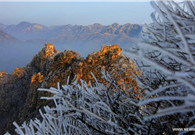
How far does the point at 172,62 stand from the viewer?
866mm

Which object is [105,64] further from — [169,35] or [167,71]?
[167,71]

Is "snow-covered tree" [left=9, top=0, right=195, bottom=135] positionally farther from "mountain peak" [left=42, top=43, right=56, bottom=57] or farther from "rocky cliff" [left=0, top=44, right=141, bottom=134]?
"mountain peak" [left=42, top=43, right=56, bottom=57]

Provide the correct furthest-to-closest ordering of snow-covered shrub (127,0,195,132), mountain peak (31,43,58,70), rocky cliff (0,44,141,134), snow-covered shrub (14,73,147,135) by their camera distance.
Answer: mountain peak (31,43,58,70) → rocky cliff (0,44,141,134) → snow-covered shrub (14,73,147,135) → snow-covered shrub (127,0,195,132)

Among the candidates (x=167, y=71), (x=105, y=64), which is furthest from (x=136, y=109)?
(x=105, y=64)

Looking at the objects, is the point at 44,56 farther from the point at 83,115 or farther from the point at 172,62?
the point at 172,62

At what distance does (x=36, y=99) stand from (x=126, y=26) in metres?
87.8

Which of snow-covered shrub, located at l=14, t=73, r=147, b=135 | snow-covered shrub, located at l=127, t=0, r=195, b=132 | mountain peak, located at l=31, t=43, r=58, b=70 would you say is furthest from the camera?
mountain peak, located at l=31, t=43, r=58, b=70

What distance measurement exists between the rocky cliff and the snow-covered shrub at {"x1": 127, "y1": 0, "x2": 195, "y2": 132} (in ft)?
1.64

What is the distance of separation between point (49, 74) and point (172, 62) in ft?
14.3

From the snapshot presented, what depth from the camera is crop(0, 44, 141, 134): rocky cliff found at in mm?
3558

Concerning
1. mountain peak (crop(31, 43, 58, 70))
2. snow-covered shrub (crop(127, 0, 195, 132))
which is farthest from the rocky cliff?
snow-covered shrub (crop(127, 0, 195, 132))

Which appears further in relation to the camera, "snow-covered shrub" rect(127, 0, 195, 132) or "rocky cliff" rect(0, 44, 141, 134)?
"rocky cliff" rect(0, 44, 141, 134)

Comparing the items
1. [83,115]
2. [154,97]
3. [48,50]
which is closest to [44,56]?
[48,50]

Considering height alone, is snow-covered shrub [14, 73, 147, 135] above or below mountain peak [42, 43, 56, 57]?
below
